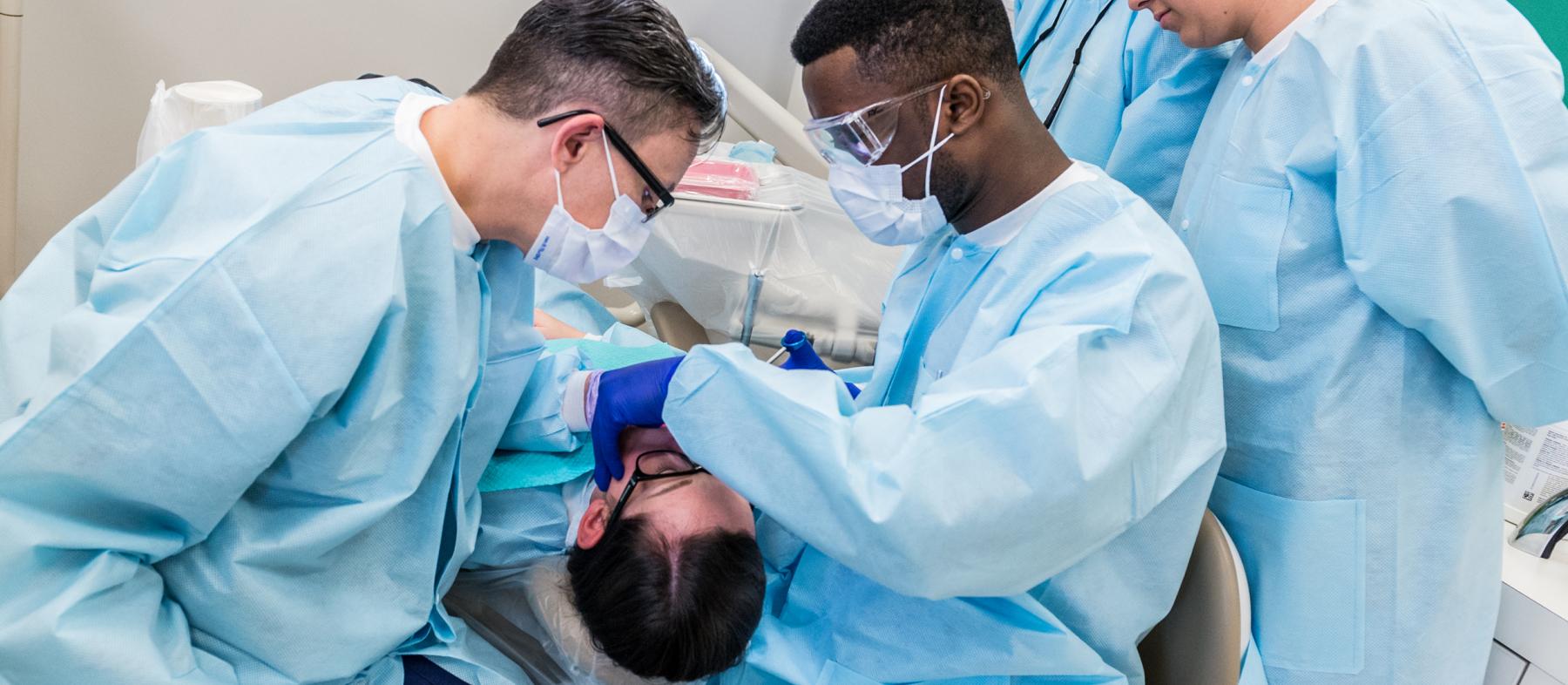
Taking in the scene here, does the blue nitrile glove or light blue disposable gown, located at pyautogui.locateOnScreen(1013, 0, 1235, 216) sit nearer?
the blue nitrile glove

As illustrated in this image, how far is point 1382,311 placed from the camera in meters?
1.27

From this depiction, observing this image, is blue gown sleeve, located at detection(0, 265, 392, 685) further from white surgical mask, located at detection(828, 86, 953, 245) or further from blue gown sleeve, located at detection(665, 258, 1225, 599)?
white surgical mask, located at detection(828, 86, 953, 245)

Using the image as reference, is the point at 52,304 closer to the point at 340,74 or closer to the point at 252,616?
the point at 252,616

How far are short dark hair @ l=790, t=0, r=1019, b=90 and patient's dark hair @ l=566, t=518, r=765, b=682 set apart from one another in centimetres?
60

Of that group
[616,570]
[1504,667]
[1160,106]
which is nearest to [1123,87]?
[1160,106]

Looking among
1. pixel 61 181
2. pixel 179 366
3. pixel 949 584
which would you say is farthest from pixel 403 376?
pixel 61 181

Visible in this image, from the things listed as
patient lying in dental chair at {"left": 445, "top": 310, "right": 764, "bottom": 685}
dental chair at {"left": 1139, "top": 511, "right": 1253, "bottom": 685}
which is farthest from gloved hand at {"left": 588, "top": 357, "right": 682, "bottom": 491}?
dental chair at {"left": 1139, "top": 511, "right": 1253, "bottom": 685}

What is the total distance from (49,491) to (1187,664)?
1202mm

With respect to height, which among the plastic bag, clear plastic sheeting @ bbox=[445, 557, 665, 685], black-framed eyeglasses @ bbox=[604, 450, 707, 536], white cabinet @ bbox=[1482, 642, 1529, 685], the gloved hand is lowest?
white cabinet @ bbox=[1482, 642, 1529, 685]

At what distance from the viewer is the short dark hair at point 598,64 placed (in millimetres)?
1132

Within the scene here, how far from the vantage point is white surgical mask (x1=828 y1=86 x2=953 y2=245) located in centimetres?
127

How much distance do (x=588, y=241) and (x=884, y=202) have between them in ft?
1.18

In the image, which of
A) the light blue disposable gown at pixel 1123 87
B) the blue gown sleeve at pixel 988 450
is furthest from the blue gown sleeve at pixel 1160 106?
the blue gown sleeve at pixel 988 450

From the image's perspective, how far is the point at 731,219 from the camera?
6.05ft
